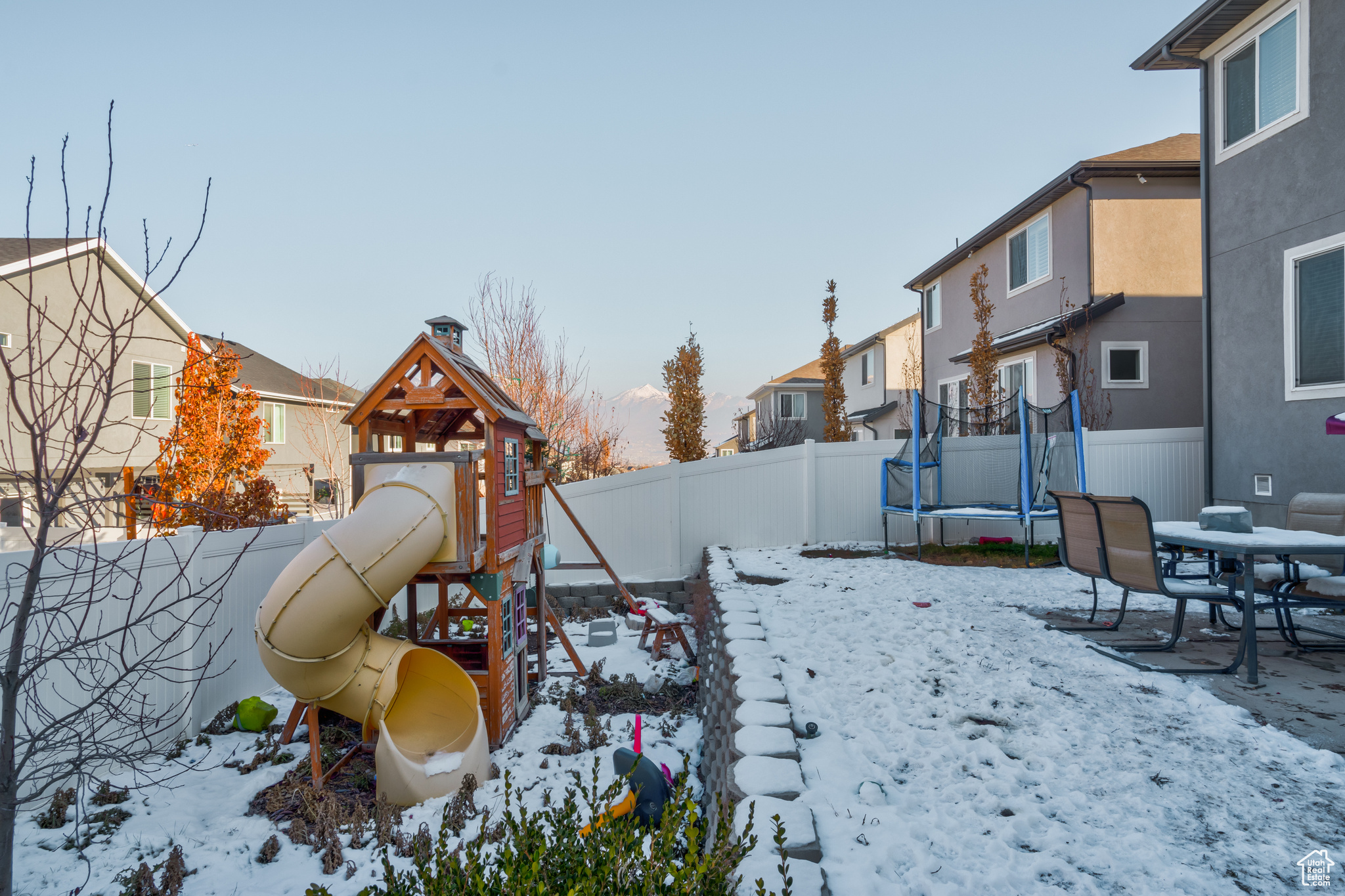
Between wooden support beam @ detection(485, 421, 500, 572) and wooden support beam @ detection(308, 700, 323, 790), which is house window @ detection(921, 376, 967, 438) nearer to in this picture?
wooden support beam @ detection(485, 421, 500, 572)

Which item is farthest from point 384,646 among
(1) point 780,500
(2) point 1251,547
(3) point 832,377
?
(3) point 832,377

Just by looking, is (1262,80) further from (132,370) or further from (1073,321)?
(132,370)

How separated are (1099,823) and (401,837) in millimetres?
3217

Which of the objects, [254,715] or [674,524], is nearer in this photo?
[254,715]

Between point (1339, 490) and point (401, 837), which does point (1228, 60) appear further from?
point (401, 837)

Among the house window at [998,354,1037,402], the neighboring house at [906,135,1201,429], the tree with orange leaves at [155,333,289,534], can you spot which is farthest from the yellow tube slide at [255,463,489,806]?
the house window at [998,354,1037,402]

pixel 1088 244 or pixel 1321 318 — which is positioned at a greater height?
pixel 1088 244

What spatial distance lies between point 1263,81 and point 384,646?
415 inches

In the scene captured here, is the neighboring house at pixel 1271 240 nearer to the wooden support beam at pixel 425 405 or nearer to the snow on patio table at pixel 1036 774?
the snow on patio table at pixel 1036 774

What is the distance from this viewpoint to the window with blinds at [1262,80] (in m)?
7.17

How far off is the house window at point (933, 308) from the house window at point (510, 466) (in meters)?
15.0

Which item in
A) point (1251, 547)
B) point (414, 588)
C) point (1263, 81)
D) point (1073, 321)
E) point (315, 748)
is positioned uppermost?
point (1263, 81)

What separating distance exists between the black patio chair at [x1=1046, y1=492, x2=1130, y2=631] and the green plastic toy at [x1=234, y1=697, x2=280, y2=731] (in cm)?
589

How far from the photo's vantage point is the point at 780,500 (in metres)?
9.66
